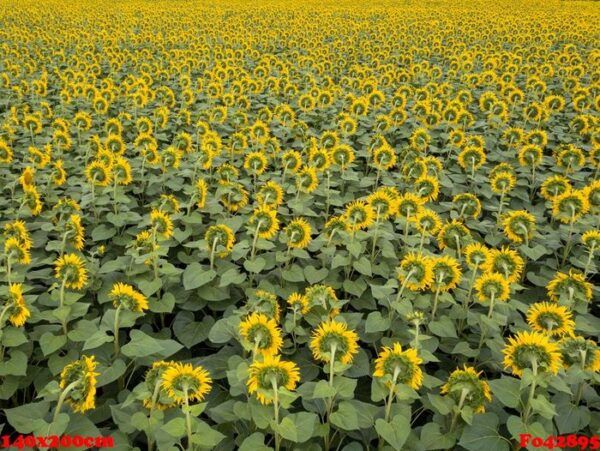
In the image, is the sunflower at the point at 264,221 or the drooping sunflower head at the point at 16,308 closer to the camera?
the drooping sunflower head at the point at 16,308

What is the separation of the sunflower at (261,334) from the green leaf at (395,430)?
0.61 meters

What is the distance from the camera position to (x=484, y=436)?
2.14 metres

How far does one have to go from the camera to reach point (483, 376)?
2.94 meters

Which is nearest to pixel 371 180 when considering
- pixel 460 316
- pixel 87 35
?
pixel 460 316

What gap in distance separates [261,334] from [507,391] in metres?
1.18

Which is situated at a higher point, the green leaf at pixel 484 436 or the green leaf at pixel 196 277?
the green leaf at pixel 196 277

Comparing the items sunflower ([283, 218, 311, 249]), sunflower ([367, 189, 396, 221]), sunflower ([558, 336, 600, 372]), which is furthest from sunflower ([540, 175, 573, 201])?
sunflower ([283, 218, 311, 249])

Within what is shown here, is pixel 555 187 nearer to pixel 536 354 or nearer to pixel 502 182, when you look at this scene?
pixel 502 182

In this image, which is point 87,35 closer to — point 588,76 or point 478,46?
point 478,46

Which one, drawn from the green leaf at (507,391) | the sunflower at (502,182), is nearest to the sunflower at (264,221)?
the green leaf at (507,391)

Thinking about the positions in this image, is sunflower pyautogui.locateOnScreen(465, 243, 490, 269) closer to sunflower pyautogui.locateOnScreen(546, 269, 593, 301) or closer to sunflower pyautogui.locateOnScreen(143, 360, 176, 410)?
sunflower pyautogui.locateOnScreen(546, 269, 593, 301)

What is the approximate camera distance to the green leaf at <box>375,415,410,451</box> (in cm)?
198

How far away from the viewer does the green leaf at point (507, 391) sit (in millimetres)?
2117

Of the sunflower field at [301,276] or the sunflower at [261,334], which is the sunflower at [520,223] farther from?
the sunflower at [261,334]
